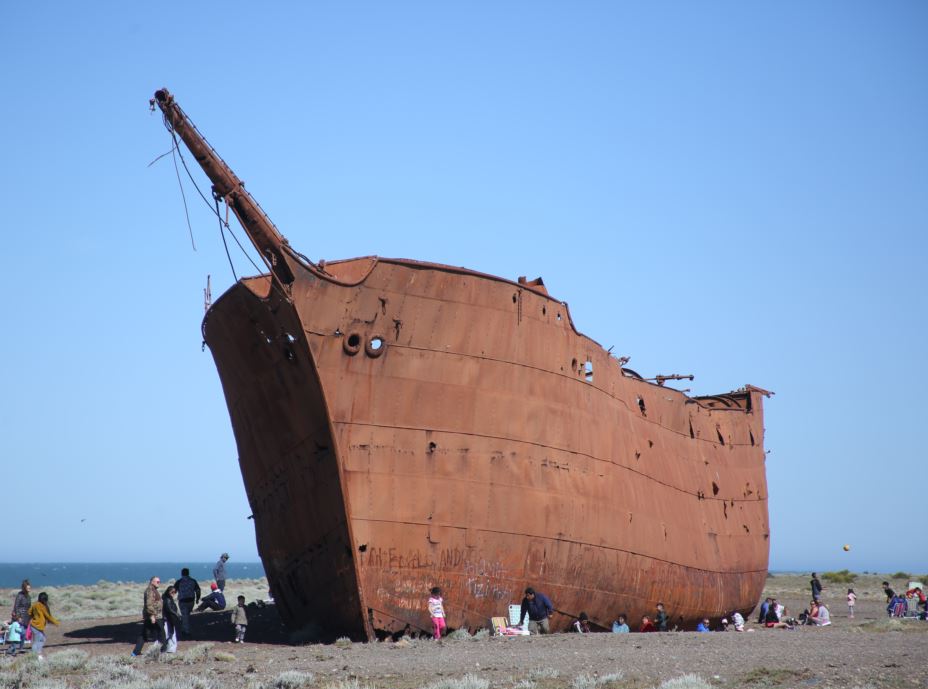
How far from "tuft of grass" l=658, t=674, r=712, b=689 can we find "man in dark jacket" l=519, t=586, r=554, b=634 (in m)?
5.09

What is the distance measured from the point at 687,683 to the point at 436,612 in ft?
17.5

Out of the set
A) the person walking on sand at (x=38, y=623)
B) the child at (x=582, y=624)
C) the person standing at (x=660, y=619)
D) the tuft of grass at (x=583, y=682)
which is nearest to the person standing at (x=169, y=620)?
the person walking on sand at (x=38, y=623)

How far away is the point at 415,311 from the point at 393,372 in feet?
3.58

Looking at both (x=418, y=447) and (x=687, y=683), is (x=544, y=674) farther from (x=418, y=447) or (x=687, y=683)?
(x=418, y=447)

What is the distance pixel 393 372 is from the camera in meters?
15.7

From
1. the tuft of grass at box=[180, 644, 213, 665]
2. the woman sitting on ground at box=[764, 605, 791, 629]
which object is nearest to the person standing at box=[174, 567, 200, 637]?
the tuft of grass at box=[180, 644, 213, 665]

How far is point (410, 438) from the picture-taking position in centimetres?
1559

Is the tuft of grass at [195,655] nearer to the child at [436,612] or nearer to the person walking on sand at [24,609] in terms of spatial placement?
the person walking on sand at [24,609]

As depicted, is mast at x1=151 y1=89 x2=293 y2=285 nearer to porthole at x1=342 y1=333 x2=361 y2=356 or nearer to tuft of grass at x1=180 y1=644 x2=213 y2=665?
porthole at x1=342 y1=333 x2=361 y2=356

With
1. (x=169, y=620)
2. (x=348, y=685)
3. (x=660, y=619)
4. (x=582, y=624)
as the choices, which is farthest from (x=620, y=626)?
(x=348, y=685)

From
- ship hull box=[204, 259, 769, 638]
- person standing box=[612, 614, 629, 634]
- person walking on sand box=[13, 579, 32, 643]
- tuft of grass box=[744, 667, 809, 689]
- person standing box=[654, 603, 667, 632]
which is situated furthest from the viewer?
person standing box=[654, 603, 667, 632]

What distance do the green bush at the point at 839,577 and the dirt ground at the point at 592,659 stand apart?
113ft

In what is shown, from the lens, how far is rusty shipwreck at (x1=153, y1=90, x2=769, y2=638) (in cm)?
1523

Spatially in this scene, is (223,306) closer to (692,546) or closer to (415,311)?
(415,311)
